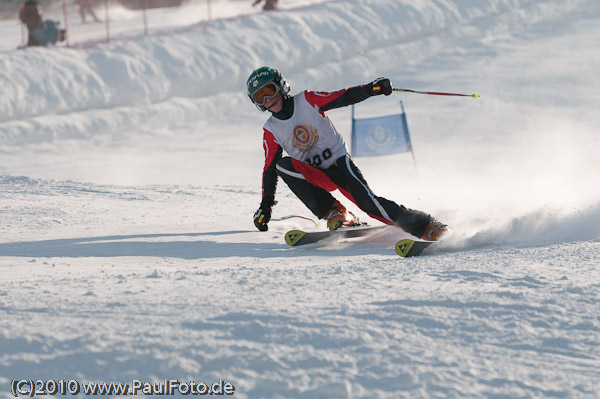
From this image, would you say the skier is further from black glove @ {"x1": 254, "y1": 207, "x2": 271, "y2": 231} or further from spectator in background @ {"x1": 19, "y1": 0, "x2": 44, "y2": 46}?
spectator in background @ {"x1": 19, "y1": 0, "x2": 44, "y2": 46}

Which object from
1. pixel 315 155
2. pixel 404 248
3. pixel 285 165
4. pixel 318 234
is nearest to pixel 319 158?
pixel 315 155

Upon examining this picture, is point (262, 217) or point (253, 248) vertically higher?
point (262, 217)

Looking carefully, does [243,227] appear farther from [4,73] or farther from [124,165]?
[4,73]

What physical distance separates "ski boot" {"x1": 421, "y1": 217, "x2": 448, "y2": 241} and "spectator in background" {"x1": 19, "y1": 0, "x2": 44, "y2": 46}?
10.9m

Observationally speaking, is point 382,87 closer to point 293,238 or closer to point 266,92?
point 266,92

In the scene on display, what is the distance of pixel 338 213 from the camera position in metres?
5.20

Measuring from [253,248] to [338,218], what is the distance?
0.63 meters

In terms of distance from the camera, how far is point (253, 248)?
486 centimetres

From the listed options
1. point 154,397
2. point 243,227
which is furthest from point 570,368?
point 243,227

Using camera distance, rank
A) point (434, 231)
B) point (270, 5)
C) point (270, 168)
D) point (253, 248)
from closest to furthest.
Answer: point (434, 231) → point (253, 248) → point (270, 168) → point (270, 5)

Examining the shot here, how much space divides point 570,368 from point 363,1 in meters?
15.8

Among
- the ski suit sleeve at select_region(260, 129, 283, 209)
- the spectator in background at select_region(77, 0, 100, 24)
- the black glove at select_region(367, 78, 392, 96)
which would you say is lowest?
the ski suit sleeve at select_region(260, 129, 283, 209)

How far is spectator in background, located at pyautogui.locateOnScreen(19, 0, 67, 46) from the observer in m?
13.6

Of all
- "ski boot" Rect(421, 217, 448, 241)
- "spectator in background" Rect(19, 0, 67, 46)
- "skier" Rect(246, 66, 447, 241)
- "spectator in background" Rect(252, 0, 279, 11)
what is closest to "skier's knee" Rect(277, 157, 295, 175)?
"skier" Rect(246, 66, 447, 241)
